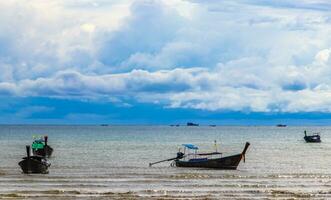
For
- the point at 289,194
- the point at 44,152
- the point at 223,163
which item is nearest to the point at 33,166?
the point at 223,163

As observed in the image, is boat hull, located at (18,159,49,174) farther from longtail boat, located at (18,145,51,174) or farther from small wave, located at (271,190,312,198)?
small wave, located at (271,190,312,198)

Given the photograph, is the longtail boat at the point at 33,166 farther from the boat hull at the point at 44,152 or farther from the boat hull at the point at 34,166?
the boat hull at the point at 44,152

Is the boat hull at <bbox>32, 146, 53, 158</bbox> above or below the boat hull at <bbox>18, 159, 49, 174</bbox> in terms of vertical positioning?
above

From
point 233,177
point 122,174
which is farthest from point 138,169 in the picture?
point 233,177

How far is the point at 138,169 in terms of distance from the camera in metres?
69.6

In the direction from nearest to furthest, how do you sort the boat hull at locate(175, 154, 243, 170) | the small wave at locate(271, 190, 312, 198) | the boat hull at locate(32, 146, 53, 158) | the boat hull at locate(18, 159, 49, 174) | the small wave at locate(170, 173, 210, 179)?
the small wave at locate(271, 190, 312, 198), the small wave at locate(170, 173, 210, 179), the boat hull at locate(18, 159, 49, 174), the boat hull at locate(175, 154, 243, 170), the boat hull at locate(32, 146, 53, 158)

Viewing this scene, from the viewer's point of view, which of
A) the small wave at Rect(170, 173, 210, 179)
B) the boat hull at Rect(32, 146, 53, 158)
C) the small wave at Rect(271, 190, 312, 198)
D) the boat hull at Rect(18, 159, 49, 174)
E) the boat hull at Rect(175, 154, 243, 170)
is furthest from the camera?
the boat hull at Rect(32, 146, 53, 158)

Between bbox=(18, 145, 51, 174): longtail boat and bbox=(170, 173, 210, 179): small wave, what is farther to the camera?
bbox=(18, 145, 51, 174): longtail boat

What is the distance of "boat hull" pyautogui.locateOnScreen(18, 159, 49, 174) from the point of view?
58969mm

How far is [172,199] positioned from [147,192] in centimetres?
482

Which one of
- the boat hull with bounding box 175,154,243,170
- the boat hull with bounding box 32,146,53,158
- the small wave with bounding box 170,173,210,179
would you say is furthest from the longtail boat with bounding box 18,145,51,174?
the boat hull with bounding box 32,146,53,158

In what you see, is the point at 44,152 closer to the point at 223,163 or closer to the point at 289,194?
the point at 223,163

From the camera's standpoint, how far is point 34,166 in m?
59.0

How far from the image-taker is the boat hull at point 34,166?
193 feet
